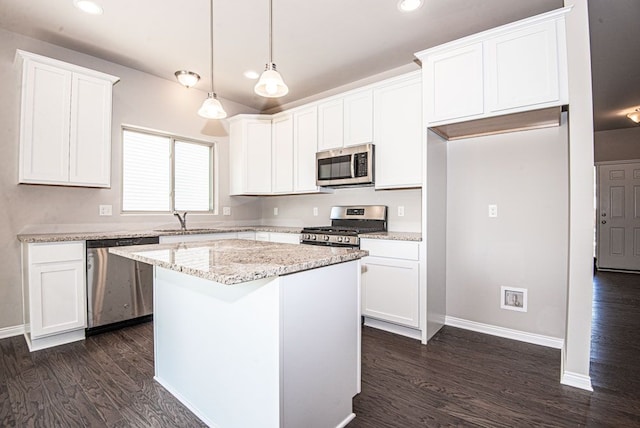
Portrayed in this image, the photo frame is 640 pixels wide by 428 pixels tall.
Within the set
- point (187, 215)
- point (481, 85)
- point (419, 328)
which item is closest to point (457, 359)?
point (419, 328)

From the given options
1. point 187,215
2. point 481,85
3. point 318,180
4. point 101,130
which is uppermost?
point 481,85

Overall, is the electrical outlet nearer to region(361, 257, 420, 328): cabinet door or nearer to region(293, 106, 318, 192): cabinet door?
region(293, 106, 318, 192): cabinet door

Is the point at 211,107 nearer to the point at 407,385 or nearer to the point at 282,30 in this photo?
the point at 282,30

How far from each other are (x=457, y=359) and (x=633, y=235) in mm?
5880

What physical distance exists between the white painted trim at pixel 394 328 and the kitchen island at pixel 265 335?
123 cm

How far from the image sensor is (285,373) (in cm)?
135

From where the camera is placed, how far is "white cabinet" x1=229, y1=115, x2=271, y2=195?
427cm

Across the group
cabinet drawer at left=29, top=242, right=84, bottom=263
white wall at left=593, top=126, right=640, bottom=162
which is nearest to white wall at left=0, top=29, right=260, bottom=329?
cabinet drawer at left=29, top=242, right=84, bottom=263

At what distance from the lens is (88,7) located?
2.46m

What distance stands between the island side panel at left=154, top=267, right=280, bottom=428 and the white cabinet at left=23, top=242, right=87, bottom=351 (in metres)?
1.16

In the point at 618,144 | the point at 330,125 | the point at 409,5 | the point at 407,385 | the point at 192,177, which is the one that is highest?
the point at 409,5

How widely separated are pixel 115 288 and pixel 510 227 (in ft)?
12.0

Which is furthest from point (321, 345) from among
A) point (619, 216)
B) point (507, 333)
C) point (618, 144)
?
point (618, 144)

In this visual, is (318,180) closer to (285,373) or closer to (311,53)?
(311,53)
